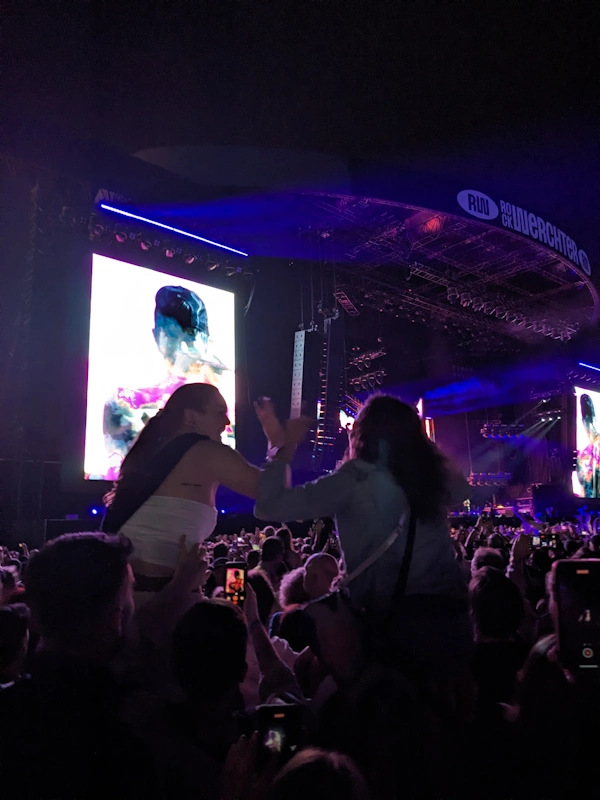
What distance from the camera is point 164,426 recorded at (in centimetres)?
246

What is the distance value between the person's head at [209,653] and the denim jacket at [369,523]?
502 mm

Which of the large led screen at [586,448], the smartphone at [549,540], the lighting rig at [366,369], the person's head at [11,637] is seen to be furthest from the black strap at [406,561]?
the large led screen at [586,448]

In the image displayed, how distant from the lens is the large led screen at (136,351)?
830 cm

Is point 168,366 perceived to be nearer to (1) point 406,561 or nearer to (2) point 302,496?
(2) point 302,496

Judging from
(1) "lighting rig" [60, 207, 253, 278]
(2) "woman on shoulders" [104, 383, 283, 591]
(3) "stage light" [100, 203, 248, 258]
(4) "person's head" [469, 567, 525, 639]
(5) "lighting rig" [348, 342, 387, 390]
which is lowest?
(4) "person's head" [469, 567, 525, 639]

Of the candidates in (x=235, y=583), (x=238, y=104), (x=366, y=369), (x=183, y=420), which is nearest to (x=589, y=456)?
(x=366, y=369)

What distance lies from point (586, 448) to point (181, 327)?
13.2m

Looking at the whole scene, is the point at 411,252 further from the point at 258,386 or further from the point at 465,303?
the point at 258,386

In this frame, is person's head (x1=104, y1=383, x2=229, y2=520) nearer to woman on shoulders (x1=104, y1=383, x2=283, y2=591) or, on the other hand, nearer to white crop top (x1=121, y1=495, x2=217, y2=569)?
woman on shoulders (x1=104, y1=383, x2=283, y2=591)

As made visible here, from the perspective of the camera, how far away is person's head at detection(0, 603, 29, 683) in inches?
87.6

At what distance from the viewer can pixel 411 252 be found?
10.6m

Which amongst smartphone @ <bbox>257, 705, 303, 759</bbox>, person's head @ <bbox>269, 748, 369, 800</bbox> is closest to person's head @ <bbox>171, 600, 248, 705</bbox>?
smartphone @ <bbox>257, 705, 303, 759</bbox>

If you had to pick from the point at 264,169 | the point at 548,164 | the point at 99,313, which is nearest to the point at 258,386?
the point at 99,313

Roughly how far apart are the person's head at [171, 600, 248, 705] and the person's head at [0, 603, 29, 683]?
0.93 meters
